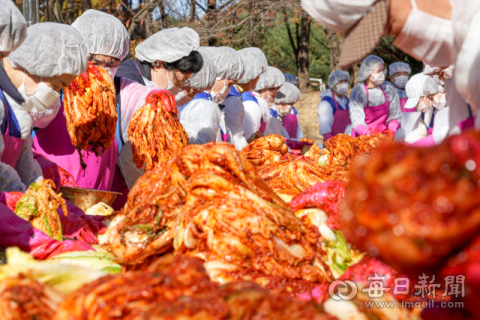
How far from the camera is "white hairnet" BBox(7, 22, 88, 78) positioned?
10.7 feet

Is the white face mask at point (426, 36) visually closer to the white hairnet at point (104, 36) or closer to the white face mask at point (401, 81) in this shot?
the white hairnet at point (104, 36)

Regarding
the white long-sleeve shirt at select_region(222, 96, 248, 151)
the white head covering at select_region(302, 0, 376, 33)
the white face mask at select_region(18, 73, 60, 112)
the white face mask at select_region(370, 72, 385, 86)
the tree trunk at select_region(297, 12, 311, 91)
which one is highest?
the white head covering at select_region(302, 0, 376, 33)

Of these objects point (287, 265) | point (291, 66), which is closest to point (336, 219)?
point (287, 265)

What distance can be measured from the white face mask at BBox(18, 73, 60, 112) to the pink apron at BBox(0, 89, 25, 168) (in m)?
0.14

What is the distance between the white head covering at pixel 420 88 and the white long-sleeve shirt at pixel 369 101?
0.37 metres

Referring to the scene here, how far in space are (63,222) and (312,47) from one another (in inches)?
1090

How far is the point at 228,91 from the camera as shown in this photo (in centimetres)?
737

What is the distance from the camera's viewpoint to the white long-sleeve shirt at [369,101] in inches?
376

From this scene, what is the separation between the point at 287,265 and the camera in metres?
1.87

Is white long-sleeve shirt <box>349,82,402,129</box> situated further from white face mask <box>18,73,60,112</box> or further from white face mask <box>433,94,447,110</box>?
white face mask <box>18,73,60,112</box>

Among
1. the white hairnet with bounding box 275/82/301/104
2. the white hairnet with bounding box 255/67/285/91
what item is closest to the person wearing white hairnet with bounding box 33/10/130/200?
the white hairnet with bounding box 255/67/285/91

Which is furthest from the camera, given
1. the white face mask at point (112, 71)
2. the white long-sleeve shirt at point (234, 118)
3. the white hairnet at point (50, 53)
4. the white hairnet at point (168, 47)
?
the white long-sleeve shirt at point (234, 118)

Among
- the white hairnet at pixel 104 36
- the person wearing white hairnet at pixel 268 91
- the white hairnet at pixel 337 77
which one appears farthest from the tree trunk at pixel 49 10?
the white hairnet at pixel 104 36

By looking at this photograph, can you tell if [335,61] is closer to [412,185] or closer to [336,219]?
[336,219]
